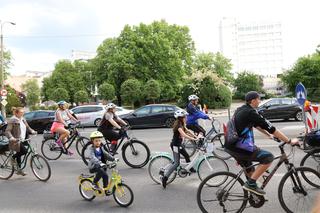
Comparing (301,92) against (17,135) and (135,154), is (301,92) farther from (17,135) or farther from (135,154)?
(17,135)

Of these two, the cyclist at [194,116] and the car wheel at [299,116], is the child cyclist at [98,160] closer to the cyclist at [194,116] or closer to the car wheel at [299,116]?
the cyclist at [194,116]

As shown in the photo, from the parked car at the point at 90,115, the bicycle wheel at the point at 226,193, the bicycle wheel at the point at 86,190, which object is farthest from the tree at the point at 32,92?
the bicycle wheel at the point at 226,193

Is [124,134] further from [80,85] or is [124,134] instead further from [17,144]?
[80,85]

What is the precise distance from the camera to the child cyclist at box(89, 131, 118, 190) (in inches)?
277

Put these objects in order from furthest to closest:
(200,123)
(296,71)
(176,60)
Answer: (296,71), (176,60), (200,123)

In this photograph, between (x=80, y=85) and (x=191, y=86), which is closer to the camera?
(x=191, y=86)

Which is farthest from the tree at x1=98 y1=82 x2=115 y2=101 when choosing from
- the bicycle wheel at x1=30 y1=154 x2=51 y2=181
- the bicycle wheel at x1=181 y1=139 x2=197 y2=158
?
the bicycle wheel at x1=181 y1=139 x2=197 y2=158

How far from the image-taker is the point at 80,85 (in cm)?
8119

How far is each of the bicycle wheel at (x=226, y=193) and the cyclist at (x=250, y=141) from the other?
0.49 ft

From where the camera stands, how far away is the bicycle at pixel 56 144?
12.5 meters

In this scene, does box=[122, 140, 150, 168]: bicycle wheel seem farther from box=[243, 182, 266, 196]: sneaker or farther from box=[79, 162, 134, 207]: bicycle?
box=[243, 182, 266, 196]: sneaker

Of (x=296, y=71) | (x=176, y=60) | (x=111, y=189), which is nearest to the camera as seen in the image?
(x=111, y=189)

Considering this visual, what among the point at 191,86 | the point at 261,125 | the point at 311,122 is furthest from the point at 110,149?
the point at 191,86

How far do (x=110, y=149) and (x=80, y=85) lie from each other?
72.1 m
